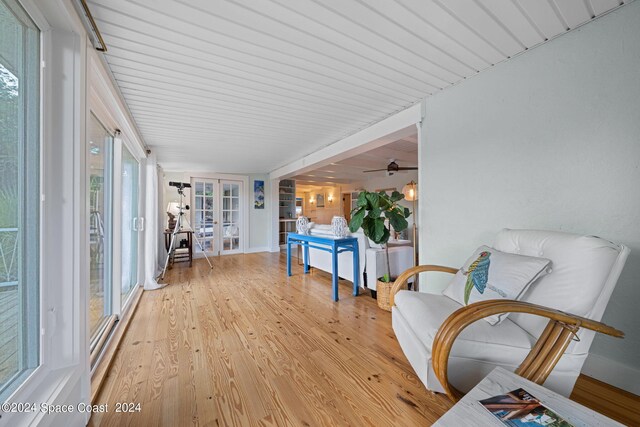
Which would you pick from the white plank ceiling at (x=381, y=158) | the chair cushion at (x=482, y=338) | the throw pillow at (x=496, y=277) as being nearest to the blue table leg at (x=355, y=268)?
the throw pillow at (x=496, y=277)

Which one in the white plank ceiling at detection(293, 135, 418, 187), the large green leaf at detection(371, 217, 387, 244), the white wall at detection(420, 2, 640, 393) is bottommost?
the large green leaf at detection(371, 217, 387, 244)

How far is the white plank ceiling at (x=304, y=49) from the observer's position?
4.23 ft

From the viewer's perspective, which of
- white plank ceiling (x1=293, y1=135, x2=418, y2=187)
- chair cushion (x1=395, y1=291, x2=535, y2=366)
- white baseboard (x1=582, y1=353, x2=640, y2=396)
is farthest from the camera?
white plank ceiling (x1=293, y1=135, x2=418, y2=187)

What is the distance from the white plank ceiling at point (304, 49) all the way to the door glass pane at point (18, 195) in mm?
459

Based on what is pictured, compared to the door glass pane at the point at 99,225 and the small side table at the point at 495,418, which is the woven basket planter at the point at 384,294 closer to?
the small side table at the point at 495,418

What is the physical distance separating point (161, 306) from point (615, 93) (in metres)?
4.08

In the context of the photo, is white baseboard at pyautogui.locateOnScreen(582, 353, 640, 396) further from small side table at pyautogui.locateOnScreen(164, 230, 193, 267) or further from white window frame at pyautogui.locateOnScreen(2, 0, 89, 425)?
small side table at pyautogui.locateOnScreen(164, 230, 193, 267)

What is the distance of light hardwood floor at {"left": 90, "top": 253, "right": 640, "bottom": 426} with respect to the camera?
1.23m

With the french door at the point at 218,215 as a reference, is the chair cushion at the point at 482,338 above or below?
below

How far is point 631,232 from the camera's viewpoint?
1333 mm

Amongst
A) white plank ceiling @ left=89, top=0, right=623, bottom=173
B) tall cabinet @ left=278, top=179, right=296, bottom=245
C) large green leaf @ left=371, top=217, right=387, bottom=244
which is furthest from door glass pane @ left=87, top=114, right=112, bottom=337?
tall cabinet @ left=278, top=179, right=296, bottom=245

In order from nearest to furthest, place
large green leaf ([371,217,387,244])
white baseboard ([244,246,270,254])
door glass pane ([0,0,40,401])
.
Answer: door glass pane ([0,0,40,401])
large green leaf ([371,217,387,244])
white baseboard ([244,246,270,254])

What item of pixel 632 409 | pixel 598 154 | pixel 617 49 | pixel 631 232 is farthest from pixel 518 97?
pixel 632 409

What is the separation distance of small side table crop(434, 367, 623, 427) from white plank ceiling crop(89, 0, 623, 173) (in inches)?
69.5
